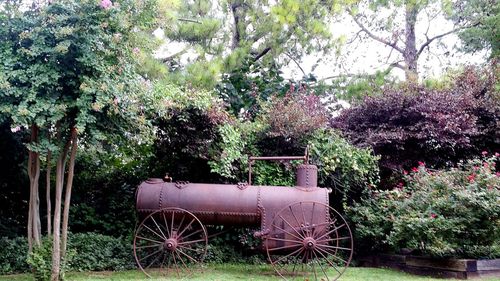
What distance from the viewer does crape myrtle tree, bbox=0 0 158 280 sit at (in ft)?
18.8

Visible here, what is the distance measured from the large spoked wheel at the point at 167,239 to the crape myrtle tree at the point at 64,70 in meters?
1.47

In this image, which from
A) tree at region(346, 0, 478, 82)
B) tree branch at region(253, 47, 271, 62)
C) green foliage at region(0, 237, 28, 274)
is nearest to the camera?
green foliage at region(0, 237, 28, 274)

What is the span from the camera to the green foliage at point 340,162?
8562 millimetres

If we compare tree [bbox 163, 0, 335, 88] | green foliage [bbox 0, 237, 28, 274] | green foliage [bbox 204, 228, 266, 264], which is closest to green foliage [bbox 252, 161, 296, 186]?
green foliage [bbox 204, 228, 266, 264]

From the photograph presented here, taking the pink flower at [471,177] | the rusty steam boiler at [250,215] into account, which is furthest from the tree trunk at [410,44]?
the rusty steam boiler at [250,215]

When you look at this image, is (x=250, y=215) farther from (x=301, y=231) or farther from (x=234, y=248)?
(x=234, y=248)

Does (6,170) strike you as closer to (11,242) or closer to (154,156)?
(11,242)

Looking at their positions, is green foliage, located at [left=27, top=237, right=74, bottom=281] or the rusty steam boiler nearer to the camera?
green foliage, located at [left=27, top=237, right=74, bottom=281]

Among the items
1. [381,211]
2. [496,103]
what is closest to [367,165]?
[381,211]

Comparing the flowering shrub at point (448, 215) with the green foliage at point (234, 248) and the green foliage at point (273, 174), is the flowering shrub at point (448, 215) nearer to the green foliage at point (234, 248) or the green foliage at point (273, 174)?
the green foliage at point (273, 174)

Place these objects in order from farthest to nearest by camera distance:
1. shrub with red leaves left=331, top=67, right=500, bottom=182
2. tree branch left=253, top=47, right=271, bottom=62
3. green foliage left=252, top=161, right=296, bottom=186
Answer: tree branch left=253, top=47, right=271, bottom=62, shrub with red leaves left=331, top=67, right=500, bottom=182, green foliage left=252, top=161, right=296, bottom=186

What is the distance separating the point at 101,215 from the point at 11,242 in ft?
6.79

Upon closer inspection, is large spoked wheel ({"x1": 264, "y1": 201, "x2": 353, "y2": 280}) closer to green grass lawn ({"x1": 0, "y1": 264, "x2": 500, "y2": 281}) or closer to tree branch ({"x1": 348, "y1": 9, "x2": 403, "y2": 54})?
green grass lawn ({"x1": 0, "y1": 264, "x2": 500, "y2": 281})

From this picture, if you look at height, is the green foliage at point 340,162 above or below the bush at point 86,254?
above
